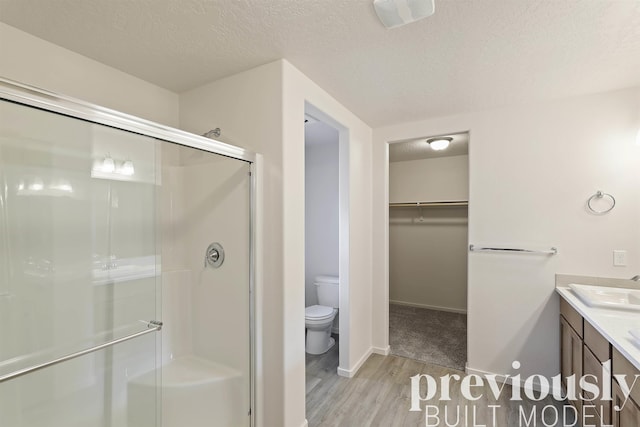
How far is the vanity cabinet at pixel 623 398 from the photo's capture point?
46.4 inches

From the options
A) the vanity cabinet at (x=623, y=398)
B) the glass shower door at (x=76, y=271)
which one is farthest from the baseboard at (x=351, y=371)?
the vanity cabinet at (x=623, y=398)

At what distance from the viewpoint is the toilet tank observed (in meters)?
3.28

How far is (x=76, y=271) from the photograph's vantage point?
163cm

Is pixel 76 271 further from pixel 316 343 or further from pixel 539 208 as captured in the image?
pixel 539 208

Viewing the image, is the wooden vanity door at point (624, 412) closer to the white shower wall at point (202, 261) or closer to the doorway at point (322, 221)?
the white shower wall at point (202, 261)

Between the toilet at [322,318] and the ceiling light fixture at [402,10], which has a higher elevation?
the ceiling light fixture at [402,10]

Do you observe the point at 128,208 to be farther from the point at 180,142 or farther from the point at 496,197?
the point at 496,197

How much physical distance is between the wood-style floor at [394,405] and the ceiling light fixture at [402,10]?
243 cm

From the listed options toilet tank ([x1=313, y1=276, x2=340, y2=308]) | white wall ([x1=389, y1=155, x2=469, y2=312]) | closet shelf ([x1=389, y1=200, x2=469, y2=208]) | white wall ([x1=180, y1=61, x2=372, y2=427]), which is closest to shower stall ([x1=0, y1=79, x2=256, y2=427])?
white wall ([x1=180, y1=61, x2=372, y2=427])

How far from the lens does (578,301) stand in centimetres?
188

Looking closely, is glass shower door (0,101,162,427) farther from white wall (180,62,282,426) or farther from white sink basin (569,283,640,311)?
white sink basin (569,283,640,311)

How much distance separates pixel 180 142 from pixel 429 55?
1.48 meters

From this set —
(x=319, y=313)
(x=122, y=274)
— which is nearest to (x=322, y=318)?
(x=319, y=313)

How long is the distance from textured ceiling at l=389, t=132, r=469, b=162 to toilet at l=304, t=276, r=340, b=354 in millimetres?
1951
